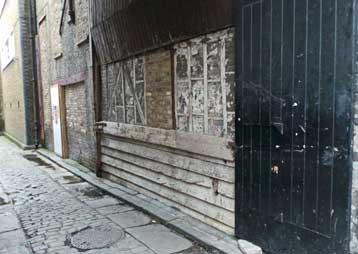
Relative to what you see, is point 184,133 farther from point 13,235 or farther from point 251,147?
point 13,235

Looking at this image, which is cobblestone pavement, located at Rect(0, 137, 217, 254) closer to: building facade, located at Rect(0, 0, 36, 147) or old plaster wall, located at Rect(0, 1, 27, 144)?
building facade, located at Rect(0, 0, 36, 147)

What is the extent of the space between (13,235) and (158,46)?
3.37 m

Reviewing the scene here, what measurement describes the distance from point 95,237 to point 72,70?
6274 millimetres

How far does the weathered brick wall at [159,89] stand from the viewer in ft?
16.9

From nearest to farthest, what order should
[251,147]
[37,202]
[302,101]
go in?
1. [302,101]
2. [251,147]
3. [37,202]

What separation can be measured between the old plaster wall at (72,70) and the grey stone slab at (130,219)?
10.9ft

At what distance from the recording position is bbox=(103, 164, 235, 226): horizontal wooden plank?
4.23m

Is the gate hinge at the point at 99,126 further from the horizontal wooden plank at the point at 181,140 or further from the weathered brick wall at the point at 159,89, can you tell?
the weathered brick wall at the point at 159,89

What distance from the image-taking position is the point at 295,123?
3.19 meters

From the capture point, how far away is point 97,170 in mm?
7906

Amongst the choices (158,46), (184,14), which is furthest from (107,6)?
(184,14)

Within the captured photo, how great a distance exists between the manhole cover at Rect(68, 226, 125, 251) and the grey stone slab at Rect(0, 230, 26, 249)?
62cm

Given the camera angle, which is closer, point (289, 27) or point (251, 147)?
point (289, 27)

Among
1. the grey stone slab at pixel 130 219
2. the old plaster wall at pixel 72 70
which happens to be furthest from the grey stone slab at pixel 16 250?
the old plaster wall at pixel 72 70
